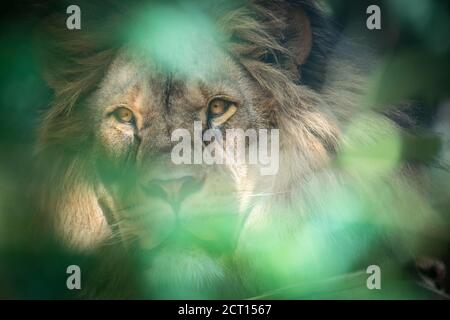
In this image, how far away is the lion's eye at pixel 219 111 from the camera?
279cm

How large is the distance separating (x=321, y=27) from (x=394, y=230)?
2.87ft

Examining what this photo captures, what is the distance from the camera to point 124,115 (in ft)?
9.26

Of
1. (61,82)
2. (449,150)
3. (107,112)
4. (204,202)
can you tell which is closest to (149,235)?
(204,202)

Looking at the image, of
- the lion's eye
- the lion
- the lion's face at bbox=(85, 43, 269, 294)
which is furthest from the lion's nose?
the lion's eye

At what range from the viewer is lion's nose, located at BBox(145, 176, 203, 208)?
260 centimetres

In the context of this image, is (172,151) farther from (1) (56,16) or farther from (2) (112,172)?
(1) (56,16)

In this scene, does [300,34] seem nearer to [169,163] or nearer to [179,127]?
[179,127]

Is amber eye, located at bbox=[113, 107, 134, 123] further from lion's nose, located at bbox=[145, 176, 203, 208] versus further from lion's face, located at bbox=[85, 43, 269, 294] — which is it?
lion's nose, located at bbox=[145, 176, 203, 208]

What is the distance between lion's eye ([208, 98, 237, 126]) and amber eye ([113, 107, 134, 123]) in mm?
305

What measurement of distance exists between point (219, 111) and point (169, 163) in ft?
1.00

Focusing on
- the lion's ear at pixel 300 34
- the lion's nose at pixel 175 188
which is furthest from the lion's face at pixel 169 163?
the lion's ear at pixel 300 34

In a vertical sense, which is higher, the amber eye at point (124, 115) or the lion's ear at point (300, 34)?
the lion's ear at point (300, 34)

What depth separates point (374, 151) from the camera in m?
2.96

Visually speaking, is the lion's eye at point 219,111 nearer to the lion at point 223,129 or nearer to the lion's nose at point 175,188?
the lion at point 223,129
